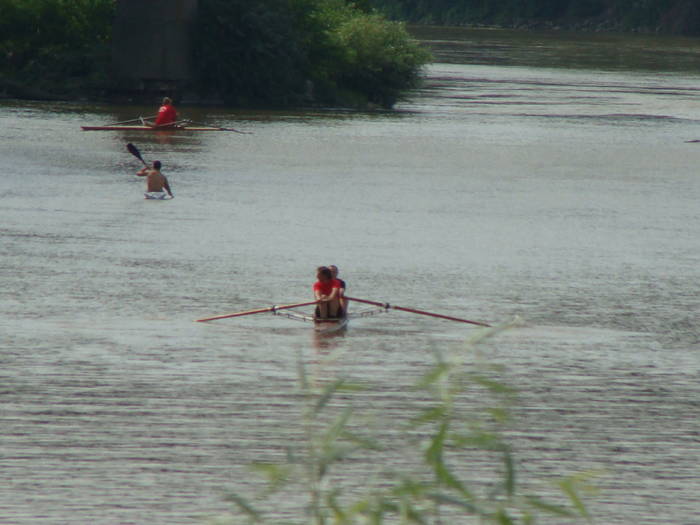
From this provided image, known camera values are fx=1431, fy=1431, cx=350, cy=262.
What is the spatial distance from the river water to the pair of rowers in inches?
17.1

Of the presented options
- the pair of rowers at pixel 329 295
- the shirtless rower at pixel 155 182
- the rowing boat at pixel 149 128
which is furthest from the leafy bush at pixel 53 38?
the pair of rowers at pixel 329 295

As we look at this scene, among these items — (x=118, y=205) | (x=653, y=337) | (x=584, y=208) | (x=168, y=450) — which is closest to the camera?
(x=168, y=450)

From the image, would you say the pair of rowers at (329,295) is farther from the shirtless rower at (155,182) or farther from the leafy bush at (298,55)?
the leafy bush at (298,55)

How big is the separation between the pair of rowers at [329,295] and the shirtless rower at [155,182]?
16.7 metres

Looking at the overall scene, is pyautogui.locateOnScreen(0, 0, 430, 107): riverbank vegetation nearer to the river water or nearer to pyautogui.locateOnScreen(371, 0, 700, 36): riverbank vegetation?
the river water

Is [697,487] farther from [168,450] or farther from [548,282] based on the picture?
[548,282]

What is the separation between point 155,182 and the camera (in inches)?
1511

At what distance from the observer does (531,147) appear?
5669 centimetres

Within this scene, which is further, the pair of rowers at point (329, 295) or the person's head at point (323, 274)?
the pair of rowers at point (329, 295)

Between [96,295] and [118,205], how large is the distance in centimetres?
1374

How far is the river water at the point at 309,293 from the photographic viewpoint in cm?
1521

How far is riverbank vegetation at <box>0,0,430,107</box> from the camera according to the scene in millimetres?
67625

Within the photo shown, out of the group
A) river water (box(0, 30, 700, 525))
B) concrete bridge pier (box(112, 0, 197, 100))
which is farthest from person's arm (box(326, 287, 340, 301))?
concrete bridge pier (box(112, 0, 197, 100))

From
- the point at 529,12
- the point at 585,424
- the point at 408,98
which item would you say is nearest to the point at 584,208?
the point at 585,424
